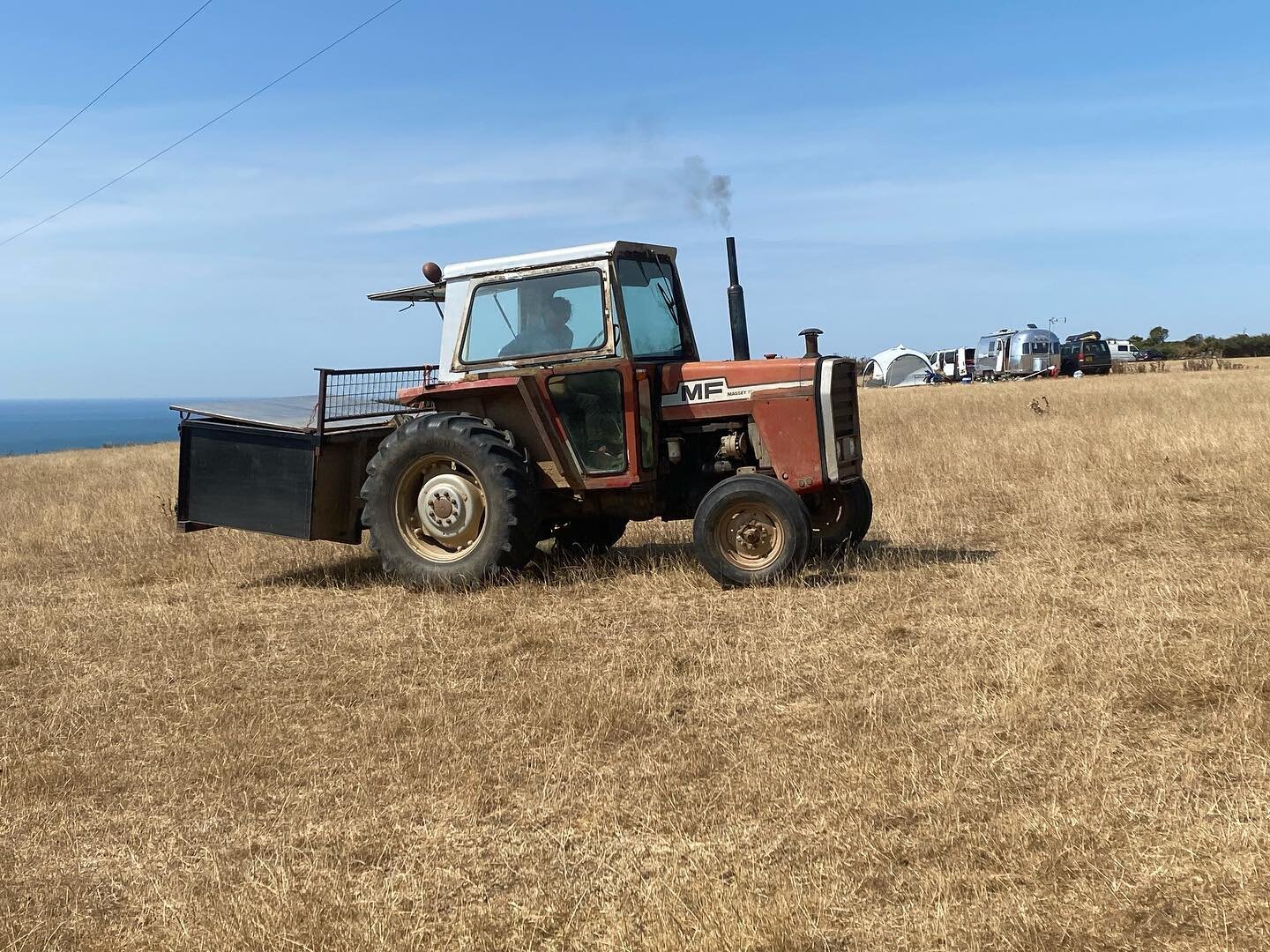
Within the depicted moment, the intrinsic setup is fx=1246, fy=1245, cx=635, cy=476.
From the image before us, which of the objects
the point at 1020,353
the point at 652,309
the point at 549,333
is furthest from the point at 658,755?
the point at 1020,353

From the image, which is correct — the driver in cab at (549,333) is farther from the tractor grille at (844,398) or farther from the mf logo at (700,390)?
the tractor grille at (844,398)

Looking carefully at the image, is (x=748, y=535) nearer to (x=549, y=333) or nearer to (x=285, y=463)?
(x=549, y=333)

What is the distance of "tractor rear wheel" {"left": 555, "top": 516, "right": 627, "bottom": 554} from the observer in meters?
9.42

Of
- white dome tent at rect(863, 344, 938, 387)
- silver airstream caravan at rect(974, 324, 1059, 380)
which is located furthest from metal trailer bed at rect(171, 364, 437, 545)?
white dome tent at rect(863, 344, 938, 387)

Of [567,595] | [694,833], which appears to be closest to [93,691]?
[567,595]

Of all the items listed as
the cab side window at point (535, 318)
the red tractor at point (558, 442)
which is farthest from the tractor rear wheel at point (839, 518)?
the cab side window at point (535, 318)

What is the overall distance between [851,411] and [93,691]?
16.5 ft

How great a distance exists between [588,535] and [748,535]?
2.00 metres

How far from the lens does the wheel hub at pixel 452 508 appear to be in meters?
8.29

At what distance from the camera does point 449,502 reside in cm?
834

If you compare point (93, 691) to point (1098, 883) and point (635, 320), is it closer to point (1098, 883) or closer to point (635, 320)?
point (635, 320)

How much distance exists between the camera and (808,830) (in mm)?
3887

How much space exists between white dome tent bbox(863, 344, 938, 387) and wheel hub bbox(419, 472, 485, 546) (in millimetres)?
41256

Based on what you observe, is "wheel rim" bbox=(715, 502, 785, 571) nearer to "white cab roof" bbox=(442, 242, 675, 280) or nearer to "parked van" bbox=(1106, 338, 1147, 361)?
"white cab roof" bbox=(442, 242, 675, 280)
